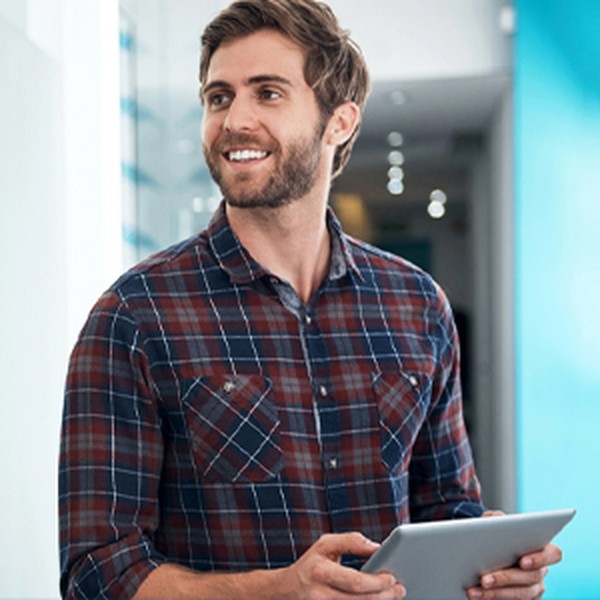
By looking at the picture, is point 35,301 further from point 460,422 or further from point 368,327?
point 460,422

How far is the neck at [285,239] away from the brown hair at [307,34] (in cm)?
20

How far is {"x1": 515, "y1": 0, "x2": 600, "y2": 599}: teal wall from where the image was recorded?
13.2 ft

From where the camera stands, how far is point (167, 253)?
160 cm

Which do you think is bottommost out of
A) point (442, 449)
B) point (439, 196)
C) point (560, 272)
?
point (442, 449)

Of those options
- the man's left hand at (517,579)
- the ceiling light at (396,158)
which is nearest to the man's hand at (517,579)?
the man's left hand at (517,579)

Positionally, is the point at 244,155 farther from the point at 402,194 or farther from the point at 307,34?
the point at 402,194

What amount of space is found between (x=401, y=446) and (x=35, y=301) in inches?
29.5

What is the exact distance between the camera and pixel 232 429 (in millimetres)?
1509

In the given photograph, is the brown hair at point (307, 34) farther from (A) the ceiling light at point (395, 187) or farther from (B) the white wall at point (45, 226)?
(A) the ceiling light at point (395, 187)

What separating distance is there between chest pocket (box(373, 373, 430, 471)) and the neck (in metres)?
0.20

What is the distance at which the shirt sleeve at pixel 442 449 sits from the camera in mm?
1732

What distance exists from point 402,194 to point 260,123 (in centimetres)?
657

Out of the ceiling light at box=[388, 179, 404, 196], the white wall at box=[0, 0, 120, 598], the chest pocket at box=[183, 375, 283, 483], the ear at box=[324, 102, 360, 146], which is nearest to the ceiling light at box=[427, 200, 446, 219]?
the ceiling light at box=[388, 179, 404, 196]

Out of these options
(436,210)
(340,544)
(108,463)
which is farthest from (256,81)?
Answer: (436,210)
